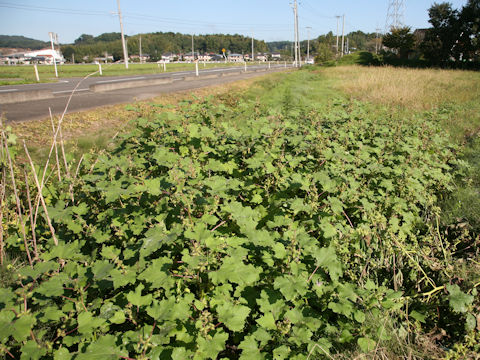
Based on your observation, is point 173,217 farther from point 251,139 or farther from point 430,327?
point 430,327

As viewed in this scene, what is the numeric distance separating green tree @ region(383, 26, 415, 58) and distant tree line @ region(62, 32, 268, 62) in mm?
94250

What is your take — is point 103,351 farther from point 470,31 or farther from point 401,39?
point 401,39

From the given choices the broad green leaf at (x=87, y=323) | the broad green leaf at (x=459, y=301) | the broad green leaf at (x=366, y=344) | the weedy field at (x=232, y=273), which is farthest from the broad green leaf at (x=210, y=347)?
the broad green leaf at (x=459, y=301)

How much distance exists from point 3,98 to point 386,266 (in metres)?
11.1

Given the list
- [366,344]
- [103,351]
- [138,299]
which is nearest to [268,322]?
[366,344]

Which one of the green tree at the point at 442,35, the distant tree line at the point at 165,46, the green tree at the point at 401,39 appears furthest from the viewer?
the distant tree line at the point at 165,46

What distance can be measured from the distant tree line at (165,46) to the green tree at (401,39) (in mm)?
94250

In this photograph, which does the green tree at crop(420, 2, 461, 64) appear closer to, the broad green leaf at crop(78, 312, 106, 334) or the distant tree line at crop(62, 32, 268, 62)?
the broad green leaf at crop(78, 312, 106, 334)

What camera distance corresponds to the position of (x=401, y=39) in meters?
38.5

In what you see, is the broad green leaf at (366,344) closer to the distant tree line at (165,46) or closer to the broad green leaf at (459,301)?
the broad green leaf at (459,301)

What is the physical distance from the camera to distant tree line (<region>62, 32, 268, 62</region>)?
391 feet

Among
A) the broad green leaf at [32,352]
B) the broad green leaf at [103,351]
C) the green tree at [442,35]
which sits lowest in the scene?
the broad green leaf at [32,352]

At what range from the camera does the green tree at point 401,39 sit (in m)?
38.1

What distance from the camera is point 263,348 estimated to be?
1876 mm
